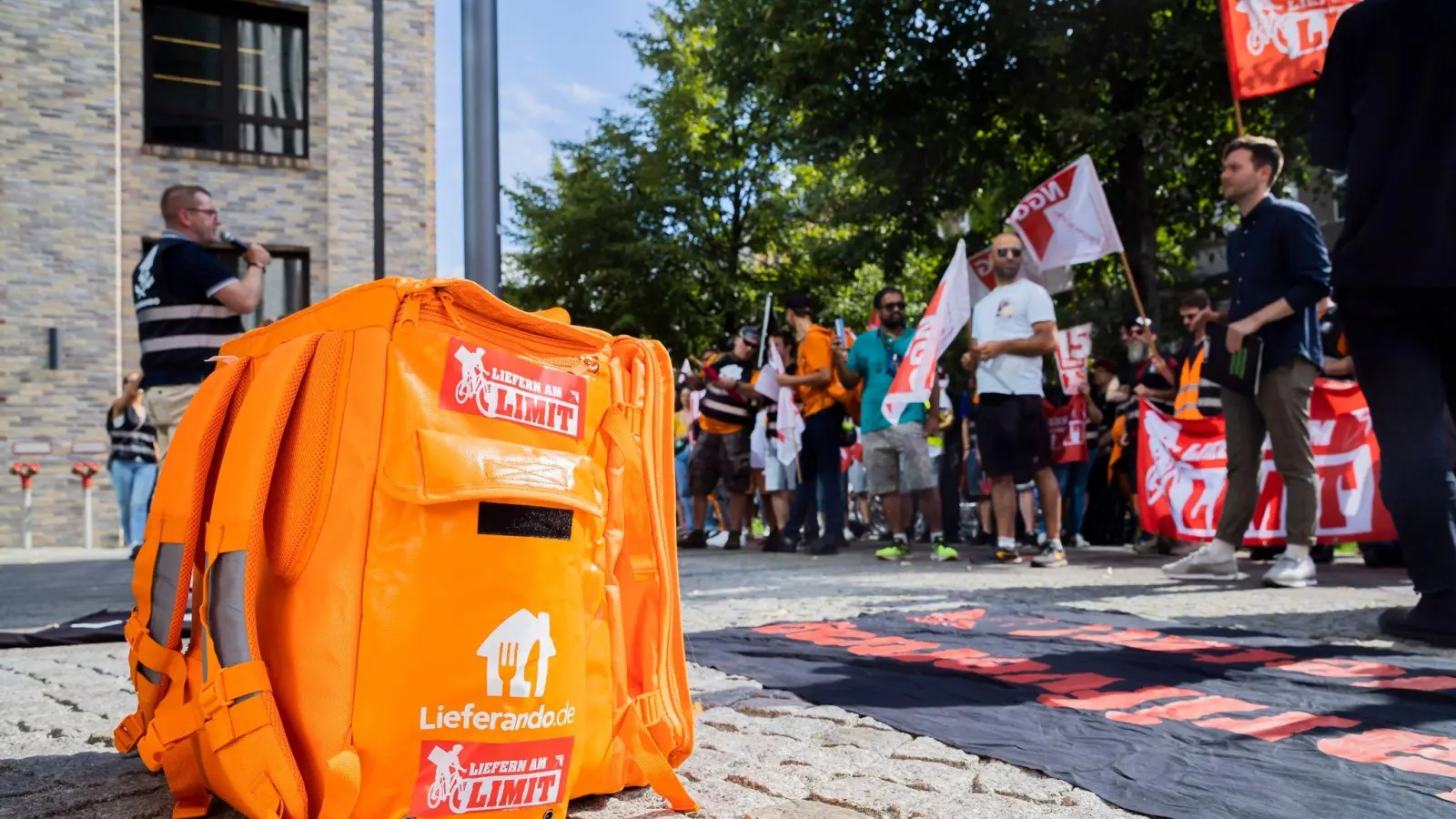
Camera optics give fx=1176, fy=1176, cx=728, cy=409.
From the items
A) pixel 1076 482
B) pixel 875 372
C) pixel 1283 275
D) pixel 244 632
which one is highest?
pixel 1283 275

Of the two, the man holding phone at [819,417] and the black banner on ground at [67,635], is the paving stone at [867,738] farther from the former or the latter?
the man holding phone at [819,417]

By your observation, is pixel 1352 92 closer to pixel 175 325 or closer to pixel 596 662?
pixel 596 662

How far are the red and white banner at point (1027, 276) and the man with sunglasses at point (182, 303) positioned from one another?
18.5 feet

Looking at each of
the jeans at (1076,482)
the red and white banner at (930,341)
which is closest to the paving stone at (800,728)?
the red and white banner at (930,341)

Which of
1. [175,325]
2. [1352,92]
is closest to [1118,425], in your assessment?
[1352,92]

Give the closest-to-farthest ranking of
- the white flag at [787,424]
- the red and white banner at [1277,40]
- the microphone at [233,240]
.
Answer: the microphone at [233,240] → the red and white banner at [1277,40] → the white flag at [787,424]

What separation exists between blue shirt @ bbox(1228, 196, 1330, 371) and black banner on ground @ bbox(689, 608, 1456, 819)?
2128 millimetres

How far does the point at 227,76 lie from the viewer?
18.3 meters

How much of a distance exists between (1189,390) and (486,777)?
802 cm

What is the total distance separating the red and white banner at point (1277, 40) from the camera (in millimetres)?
7078

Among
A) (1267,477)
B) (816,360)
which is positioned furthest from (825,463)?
(1267,477)

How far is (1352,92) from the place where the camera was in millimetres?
4535

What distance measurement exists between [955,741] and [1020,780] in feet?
1.01

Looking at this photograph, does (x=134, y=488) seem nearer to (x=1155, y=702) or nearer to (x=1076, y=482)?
(x=1076, y=482)
